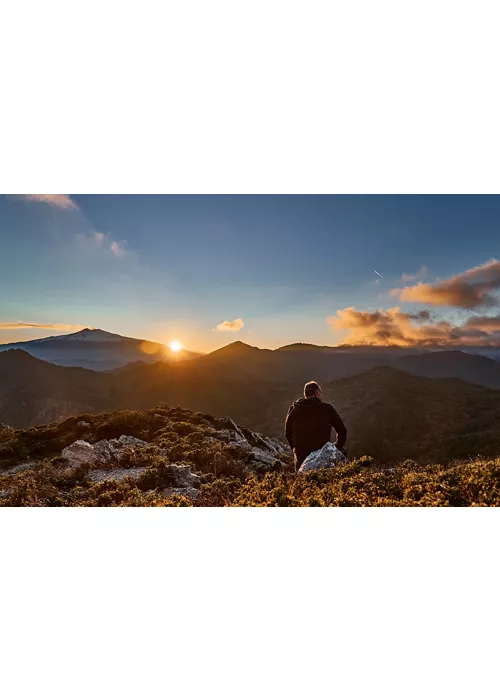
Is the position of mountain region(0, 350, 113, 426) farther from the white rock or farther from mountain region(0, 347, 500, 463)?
the white rock

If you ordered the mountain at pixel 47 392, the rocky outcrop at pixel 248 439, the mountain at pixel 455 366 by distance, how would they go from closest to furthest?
the rocky outcrop at pixel 248 439
the mountain at pixel 455 366
the mountain at pixel 47 392

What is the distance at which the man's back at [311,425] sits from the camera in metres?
6.46

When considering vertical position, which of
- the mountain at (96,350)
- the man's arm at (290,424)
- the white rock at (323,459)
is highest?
the mountain at (96,350)

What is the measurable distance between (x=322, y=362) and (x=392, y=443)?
383 cm

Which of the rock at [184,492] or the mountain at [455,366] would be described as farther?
the mountain at [455,366]

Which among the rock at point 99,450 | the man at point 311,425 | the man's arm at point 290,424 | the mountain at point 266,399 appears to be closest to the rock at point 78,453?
the rock at point 99,450

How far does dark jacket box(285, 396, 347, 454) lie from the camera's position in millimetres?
6457

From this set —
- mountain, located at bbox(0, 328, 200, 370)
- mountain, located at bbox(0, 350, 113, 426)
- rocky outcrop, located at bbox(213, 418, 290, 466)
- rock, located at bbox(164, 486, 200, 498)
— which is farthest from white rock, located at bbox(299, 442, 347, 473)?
mountain, located at bbox(0, 350, 113, 426)

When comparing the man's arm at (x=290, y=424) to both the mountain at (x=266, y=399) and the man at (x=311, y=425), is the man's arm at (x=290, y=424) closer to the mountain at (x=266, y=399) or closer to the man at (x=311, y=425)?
the man at (x=311, y=425)

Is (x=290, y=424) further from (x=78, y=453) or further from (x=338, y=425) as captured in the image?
(x=78, y=453)

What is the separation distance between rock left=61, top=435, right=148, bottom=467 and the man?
12.6 feet
